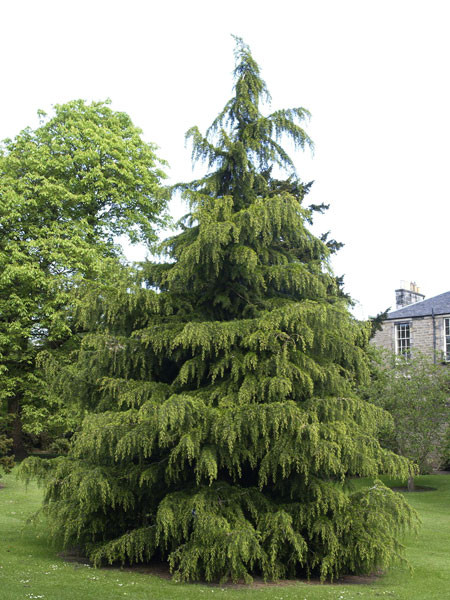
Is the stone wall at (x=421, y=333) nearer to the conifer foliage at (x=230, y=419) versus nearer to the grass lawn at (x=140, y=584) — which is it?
the grass lawn at (x=140, y=584)

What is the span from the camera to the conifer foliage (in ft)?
29.0

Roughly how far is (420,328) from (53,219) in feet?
60.0

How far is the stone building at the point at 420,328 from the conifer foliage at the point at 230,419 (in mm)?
19831

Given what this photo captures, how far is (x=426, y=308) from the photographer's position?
31078 millimetres

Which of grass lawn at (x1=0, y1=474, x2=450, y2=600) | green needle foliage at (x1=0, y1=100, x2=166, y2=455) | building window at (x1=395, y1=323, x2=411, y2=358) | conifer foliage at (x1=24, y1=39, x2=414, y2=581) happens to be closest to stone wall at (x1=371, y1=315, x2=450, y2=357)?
building window at (x1=395, y1=323, x2=411, y2=358)

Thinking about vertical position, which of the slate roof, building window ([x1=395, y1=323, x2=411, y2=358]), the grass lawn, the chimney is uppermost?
the chimney

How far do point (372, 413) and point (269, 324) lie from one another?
2289 millimetres

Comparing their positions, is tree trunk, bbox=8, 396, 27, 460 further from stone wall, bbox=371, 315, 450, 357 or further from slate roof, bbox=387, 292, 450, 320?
slate roof, bbox=387, 292, 450, 320

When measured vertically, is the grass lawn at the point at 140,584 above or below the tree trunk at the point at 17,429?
below

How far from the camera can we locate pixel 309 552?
31.0ft

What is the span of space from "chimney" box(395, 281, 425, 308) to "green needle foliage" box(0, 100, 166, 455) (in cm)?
1470

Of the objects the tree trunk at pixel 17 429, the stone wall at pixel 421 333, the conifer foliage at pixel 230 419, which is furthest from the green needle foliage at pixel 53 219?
the stone wall at pixel 421 333

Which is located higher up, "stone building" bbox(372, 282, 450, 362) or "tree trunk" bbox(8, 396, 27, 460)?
"stone building" bbox(372, 282, 450, 362)

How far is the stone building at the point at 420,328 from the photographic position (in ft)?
98.5
